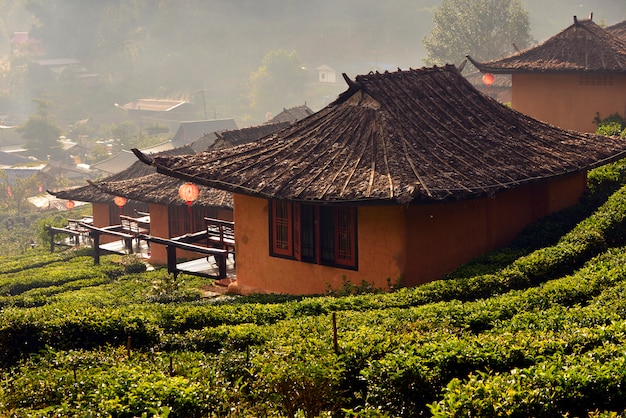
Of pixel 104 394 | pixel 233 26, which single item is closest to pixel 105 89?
pixel 233 26

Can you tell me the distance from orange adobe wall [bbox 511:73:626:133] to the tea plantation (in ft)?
45.1

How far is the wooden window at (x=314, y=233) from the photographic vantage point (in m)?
16.4

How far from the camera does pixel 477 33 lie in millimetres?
72188

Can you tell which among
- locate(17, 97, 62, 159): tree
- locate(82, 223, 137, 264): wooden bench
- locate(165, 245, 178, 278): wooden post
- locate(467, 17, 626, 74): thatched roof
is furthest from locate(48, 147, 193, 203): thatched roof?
locate(17, 97, 62, 159): tree

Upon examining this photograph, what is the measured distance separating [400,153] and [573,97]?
1468 centimetres

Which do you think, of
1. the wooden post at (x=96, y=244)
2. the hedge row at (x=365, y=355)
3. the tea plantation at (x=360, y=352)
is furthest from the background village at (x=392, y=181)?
the hedge row at (x=365, y=355)

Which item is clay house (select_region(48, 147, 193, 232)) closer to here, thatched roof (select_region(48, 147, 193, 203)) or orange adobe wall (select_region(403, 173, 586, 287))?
thatched roof (select_region(48, 147, 193, 203))

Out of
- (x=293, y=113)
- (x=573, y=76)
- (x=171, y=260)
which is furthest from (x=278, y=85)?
(x=171, y=260)

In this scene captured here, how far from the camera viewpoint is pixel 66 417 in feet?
26.8

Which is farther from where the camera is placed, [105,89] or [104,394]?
[105,89]

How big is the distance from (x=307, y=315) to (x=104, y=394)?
5.32 meters

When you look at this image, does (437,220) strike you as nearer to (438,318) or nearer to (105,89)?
(438,318)

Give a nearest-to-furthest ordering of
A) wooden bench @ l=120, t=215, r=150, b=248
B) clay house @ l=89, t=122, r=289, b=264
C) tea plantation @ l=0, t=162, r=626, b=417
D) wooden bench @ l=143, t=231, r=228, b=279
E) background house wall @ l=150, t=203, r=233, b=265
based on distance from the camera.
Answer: tea plantation @ l=0, t=162, r=626, b=417 → wooden bench @ l=143, t=231, r=228, b=279 → clay house @ l=89, t=122, r=289, b=264 → wooden bench @ l=120, t=215, r=150, b=248 → background house wall @ l=150, t=203, r=233, b=265

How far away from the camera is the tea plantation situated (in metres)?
7.84
